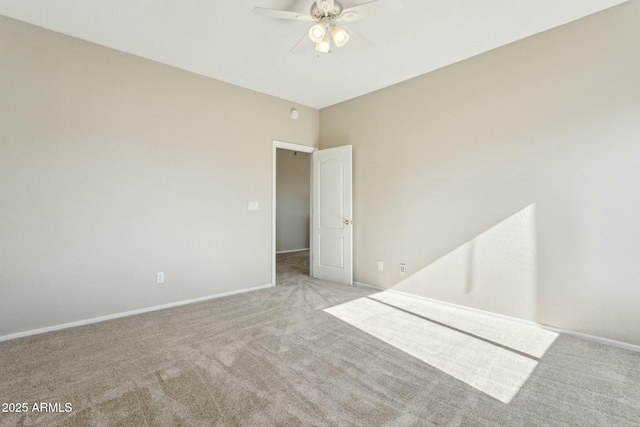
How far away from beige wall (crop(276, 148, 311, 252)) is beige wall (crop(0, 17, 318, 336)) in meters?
3.54

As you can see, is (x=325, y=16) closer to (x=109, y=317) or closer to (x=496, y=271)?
(x=496, y=271)

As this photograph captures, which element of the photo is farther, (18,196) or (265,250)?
(265,250)

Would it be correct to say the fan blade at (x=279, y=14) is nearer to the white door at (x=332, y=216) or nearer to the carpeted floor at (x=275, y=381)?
the white door at (x=332, y=216)

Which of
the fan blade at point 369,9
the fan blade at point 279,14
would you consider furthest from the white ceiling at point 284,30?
the fan blade at point 279,14

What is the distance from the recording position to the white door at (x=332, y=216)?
445 centimetres

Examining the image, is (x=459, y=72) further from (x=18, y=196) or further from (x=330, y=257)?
(x=18, y=196)

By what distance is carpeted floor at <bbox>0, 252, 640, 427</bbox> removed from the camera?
164 cm

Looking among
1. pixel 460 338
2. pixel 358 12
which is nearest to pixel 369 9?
pixel 358 12

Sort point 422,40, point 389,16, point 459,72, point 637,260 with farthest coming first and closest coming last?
point 459,72 → point 422,40 → point 389,16 → point 637,260

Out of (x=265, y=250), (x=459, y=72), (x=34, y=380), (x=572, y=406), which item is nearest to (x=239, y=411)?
(x=34, y=380)

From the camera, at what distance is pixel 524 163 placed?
9.59 ft

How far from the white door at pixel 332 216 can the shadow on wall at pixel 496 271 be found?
1357 mm

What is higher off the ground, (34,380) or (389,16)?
(389,16)

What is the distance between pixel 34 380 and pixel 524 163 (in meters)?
4.45
